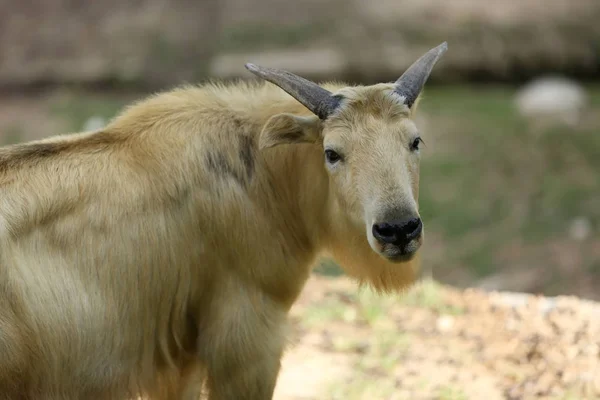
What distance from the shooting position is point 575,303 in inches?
289

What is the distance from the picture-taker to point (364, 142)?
4.93 meters

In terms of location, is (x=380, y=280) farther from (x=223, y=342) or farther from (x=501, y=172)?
(x=501, y=172)

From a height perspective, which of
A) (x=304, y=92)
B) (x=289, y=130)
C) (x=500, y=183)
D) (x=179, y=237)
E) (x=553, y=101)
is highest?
(x=553, y=101)

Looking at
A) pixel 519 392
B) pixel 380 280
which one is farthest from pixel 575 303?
pixel 380 280

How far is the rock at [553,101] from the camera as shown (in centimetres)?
1351

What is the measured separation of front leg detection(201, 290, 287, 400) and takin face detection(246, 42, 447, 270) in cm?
73

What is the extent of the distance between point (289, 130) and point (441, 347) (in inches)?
103

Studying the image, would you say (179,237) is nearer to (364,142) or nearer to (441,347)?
(364,142)

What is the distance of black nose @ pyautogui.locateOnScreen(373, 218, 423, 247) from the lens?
4598mm

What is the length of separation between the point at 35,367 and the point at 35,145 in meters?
1.23

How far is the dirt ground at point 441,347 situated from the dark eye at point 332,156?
73.1 inches

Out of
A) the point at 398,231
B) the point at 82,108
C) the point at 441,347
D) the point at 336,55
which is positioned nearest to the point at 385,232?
the point at 398,231

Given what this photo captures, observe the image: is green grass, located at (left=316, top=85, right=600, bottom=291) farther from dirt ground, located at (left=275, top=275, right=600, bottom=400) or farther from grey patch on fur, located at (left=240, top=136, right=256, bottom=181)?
grey patch on fur, located at (left=240, top=136, right=256, bottom=181)

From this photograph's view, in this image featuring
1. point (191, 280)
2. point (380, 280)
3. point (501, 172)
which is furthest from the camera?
point (501, 172)
